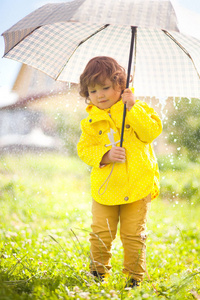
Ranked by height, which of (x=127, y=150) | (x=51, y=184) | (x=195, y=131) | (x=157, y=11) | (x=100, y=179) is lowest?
(x=51, y=184)

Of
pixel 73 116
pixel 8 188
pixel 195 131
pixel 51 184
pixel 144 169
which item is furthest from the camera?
pixel 195 131

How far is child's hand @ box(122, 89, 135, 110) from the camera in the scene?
6.92ft

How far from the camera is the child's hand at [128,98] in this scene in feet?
6.92

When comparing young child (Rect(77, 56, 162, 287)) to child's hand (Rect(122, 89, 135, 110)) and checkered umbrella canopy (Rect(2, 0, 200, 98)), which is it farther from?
checkered umbrella canopy (Rect(2, 0, 200, 98))

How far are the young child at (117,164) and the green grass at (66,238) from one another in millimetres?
170

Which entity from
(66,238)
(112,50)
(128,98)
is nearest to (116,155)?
(128,98)

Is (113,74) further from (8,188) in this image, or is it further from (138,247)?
(8,188)

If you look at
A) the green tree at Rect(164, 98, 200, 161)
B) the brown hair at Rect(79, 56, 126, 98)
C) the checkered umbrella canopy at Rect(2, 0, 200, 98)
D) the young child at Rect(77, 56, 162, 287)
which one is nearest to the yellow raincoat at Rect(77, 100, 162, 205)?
the young child at Rect(77, 56, 162, 287)

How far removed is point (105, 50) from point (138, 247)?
54.2 inches

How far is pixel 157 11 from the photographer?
68.9 inches

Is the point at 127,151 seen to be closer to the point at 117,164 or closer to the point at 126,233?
the point at 117,164

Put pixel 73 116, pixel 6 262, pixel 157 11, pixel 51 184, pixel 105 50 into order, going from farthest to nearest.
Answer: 1. pixel 73 116
2. pixel 51 184
3. pixel 105 50
4. pixel 6 262
5. pixel 157 11

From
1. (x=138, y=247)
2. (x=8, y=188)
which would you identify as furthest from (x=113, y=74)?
(x=8, y=188)

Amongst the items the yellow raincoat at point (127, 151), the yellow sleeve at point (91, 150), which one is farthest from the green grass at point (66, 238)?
the yellow sleeve at point (91, 150)
